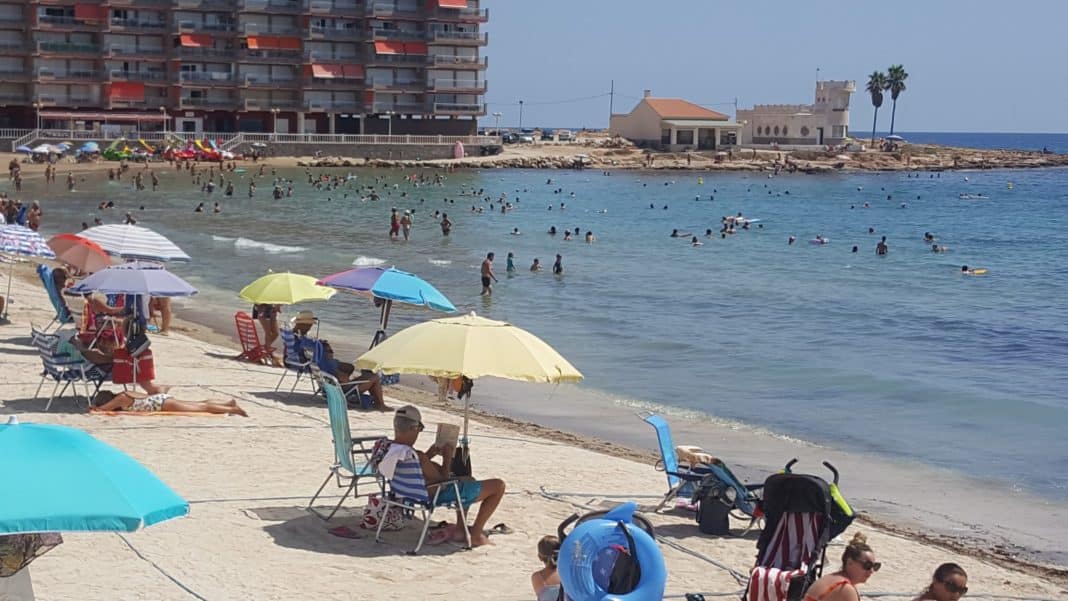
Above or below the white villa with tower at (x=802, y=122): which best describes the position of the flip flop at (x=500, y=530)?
below

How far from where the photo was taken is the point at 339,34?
9838 cm

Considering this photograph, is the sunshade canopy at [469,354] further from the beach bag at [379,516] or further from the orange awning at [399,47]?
the orange awning at [399,47]

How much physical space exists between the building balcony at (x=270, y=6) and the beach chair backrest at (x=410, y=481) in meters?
91.4

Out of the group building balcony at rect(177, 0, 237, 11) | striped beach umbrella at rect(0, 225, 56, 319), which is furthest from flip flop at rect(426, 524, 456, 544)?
building balcony at rect(177, 0, 237, 11)

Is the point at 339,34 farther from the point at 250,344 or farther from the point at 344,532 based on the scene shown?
the point at 344,532

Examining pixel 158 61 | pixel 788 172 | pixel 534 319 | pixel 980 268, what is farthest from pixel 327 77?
pixel 534 319

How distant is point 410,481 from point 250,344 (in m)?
9.74

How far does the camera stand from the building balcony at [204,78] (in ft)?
310

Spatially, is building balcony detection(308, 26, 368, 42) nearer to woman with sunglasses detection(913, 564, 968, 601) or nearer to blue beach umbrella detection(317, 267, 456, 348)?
blue beach umbrella detection(317, 267, 456, 348)

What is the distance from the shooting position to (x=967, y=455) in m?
16.7

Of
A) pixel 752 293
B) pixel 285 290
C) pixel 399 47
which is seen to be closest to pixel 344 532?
pixel 285 290

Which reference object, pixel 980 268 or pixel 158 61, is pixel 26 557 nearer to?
pixel 980 268

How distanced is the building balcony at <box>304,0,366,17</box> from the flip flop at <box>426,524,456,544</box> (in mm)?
Answer: 91926

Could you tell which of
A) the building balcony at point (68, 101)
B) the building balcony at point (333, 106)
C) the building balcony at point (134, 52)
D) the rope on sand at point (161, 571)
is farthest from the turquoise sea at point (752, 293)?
the building balcony at point (134, 52)
